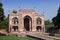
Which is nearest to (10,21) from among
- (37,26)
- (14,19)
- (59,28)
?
(14,19)

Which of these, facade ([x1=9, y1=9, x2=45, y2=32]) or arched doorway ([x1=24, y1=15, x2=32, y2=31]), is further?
arched doorway ([x1=24, y1=15, x2=32, y2=31])

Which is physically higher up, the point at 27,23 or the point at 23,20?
the point at 23,20

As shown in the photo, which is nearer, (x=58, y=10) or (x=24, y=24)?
(x=58, y=10)

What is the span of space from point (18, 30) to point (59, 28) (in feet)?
30.6

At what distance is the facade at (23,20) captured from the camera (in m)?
47.5

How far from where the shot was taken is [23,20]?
48.7 meters

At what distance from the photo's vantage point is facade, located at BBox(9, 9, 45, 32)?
156 ft

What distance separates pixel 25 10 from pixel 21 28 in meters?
4.30

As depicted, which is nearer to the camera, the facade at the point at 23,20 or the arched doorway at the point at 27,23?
the facade at the point at 23,20

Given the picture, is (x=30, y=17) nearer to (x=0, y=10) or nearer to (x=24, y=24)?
(x=24, y=24)

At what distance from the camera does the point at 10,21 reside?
4716 cm

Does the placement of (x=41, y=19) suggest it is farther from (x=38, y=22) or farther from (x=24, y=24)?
(x=24, y=24)

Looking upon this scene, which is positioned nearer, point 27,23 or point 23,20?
point 23,20

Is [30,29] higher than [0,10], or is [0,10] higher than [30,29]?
[0,10]
